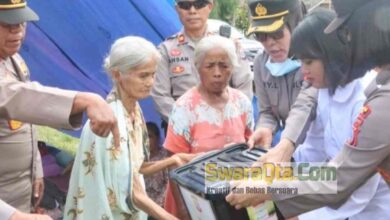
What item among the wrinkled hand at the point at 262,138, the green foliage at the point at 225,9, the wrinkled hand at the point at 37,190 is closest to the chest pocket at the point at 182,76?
the wrinkled hand at the point at 262,138

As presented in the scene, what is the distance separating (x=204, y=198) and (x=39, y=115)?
24.3 inches

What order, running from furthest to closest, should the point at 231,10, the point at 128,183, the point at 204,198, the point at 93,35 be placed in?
the point at 231,10
the point at 93,35
the point at 128,183
the point at 204,198

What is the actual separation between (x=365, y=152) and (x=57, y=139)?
2.32m

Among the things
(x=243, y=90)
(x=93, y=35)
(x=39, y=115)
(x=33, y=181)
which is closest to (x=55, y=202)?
(x=33, y=181)

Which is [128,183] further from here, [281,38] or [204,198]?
[281,38]

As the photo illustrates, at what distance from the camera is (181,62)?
339 cm

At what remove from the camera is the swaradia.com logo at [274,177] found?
1702mm

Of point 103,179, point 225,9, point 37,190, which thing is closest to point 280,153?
point 103,179

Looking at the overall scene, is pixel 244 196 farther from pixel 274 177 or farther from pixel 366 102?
pixel 366 102

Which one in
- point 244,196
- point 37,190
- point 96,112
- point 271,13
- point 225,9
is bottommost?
point 225,9

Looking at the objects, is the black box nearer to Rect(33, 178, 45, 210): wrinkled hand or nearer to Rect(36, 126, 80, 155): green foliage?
Rect(33, 178, 45, 210): wrinkled hand

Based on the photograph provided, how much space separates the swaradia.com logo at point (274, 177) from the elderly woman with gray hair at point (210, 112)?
0.63 m

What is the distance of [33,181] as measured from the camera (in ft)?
8.87

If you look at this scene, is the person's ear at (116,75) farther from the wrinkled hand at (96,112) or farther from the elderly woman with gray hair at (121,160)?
the wrinkled hand at (96,112)
